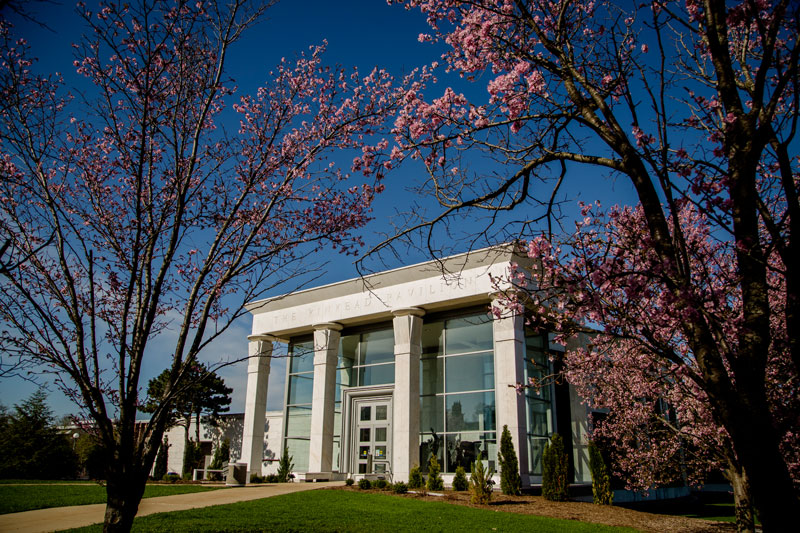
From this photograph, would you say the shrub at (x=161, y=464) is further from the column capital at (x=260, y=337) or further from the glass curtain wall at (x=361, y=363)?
the glass curtain wall at (x=361, y=363)

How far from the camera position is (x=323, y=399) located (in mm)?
20359

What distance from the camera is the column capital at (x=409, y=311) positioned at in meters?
18.5

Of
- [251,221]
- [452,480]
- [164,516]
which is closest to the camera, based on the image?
[251,221]

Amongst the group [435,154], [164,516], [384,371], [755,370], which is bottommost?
[164,516]

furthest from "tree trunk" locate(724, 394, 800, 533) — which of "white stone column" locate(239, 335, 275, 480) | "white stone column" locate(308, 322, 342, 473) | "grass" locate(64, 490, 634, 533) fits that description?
"white stone column" locate(239, 335, 275, 480)

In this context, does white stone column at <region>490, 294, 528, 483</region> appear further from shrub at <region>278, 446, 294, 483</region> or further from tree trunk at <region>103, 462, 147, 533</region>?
tree trunk at <region>103, 462, 147, 533</region>

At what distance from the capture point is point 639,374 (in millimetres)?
11344

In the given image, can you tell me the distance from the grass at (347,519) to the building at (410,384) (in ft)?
15.2

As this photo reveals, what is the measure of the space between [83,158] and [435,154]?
4.26 meters

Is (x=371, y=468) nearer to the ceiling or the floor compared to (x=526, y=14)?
nearer to the floor

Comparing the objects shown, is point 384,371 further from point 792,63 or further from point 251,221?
point 792,63

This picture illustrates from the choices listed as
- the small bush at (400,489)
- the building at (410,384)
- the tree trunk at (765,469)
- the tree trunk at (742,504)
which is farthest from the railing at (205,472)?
the tree trunk at (765,469)

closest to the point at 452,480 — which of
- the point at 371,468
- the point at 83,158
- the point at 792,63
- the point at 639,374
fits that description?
the point at 371,468

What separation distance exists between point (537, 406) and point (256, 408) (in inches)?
466
